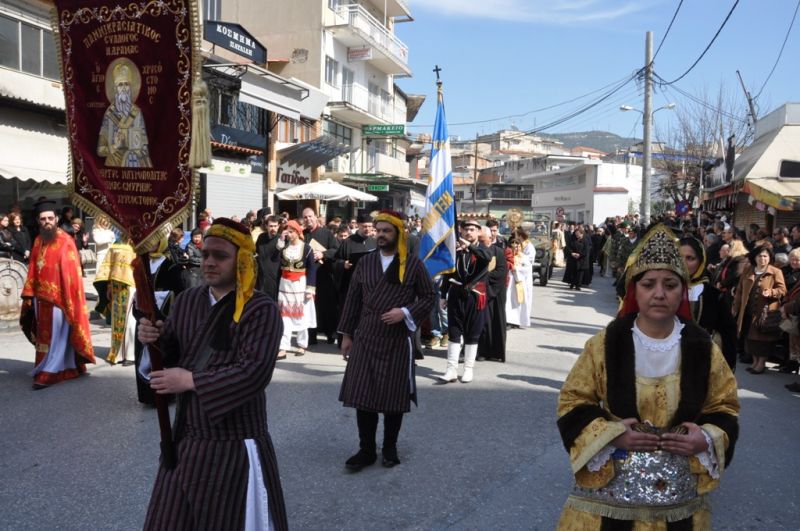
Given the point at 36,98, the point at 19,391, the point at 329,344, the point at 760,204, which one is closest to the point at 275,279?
the point at 329,344

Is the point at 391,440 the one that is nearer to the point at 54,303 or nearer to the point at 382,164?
the point at 54,303

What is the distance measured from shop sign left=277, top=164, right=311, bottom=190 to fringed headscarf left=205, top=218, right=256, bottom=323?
22.9 metres

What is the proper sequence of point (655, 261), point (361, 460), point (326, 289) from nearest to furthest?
1. point (655, 261)
2. point (361, 460)
3. point (326, 289)

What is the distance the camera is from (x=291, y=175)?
85.8 ft

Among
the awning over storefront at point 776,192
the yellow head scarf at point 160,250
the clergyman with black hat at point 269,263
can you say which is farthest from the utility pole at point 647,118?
the yellow head scarf at point 160,250

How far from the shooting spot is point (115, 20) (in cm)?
284

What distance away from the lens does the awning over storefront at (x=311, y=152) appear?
82.2ft

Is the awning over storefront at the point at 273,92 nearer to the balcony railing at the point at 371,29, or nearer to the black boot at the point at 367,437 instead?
the balcony railing at the point at 371,29

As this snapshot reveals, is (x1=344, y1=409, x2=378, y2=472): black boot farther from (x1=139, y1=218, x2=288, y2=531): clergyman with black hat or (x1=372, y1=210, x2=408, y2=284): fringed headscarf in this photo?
(x1=139, y1=218, x2=288, y2=531): clergyman with black hat

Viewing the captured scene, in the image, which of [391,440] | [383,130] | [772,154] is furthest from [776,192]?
A: [383,130]

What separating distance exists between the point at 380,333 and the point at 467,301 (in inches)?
113

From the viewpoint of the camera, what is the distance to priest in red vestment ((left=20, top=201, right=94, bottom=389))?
7035mm

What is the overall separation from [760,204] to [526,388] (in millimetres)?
12002

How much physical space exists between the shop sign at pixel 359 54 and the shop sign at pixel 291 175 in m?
6.58
